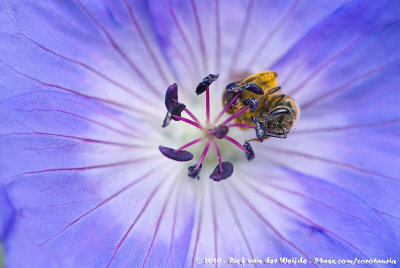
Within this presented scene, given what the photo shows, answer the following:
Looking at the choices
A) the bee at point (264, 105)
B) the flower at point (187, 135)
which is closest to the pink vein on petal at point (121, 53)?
the flower at point (187, 135)

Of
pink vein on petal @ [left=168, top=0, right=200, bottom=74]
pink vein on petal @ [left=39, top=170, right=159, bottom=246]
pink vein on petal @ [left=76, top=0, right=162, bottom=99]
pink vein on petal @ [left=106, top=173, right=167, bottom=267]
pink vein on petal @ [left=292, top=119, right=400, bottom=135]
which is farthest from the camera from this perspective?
pink vein on petal @ [left=292, top=119, right=400, bottom=135]

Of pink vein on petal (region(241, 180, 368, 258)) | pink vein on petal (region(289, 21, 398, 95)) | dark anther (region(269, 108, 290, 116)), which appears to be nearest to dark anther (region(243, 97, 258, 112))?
dark anther (region(269, 108, 290, 116))

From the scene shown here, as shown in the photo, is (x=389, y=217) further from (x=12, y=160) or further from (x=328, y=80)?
(x=12, y=160)

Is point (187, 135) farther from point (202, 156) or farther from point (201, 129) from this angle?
point (202, 156)

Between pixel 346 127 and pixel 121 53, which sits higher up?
pixel 121 53

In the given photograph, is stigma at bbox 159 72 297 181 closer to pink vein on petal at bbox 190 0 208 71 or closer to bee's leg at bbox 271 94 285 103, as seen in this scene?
bee's leg at bbox 271 94 285 103

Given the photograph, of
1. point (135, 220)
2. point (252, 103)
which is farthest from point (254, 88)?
point (135, 220)

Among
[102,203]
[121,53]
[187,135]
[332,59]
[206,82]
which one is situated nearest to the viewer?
[102,203]
